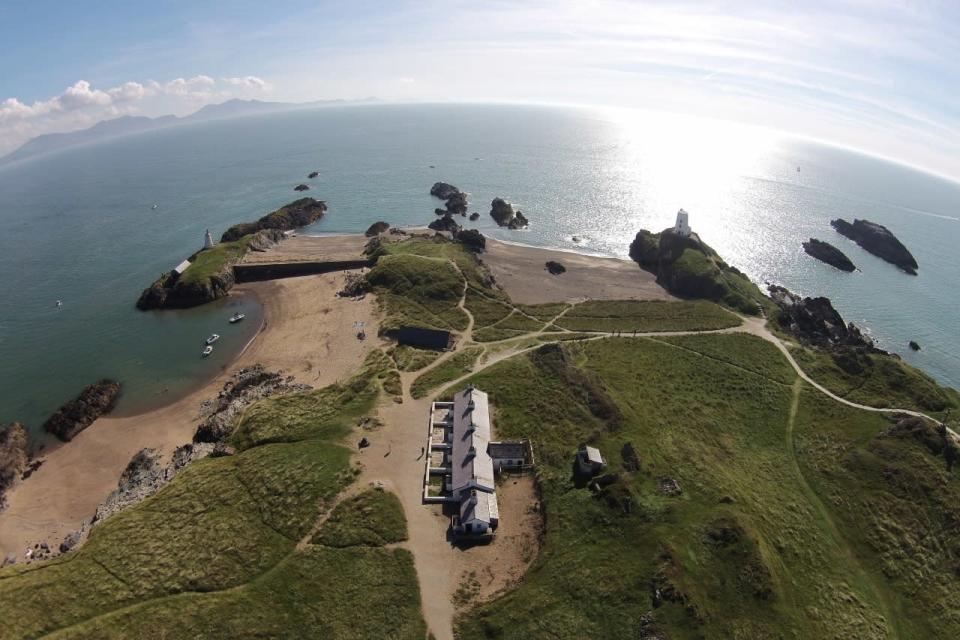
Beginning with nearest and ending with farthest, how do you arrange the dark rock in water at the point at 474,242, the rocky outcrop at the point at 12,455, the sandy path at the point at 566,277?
1. the rocky outcrop at the point at 12,455
2. the sandy path at the point at 566,277
3. the dark rock in water at the point at 474,242

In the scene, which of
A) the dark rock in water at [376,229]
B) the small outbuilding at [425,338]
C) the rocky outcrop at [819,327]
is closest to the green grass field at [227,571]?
the small outbuilding at [425,338]

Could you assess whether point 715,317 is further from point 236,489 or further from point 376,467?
point 236,489

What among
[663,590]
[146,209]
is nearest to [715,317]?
[663,590]

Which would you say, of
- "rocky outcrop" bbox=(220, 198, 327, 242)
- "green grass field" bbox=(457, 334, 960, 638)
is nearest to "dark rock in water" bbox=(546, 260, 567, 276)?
"green grass field" bbox=(457, 334, 960, 638)

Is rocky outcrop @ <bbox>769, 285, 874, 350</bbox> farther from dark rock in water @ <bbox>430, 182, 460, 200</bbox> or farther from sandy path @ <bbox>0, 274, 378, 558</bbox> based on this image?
dark rock in water @ <bbox>430, 182, 460, 200</bbox>

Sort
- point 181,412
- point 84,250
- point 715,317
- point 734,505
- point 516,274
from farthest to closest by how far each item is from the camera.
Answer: point 84,250, point 516,274, point 715,317, point 181,412, point 734,505

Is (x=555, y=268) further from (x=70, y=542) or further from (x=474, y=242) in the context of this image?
(x=70, y=542)

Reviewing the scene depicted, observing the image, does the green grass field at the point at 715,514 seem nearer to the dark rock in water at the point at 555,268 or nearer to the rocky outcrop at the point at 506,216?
the dark rock in water at the point at 555,268
